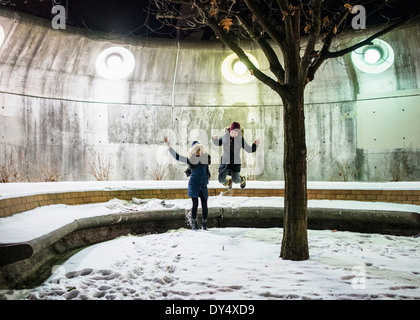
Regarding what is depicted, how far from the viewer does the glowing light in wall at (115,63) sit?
12.3 meters

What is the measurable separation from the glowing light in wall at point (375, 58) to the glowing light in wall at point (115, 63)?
282 inches

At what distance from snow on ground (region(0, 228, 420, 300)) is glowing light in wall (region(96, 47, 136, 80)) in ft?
25.2

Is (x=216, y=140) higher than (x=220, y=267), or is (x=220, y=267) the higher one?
(x=216, y=140)

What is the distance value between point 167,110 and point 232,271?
9.08 meters

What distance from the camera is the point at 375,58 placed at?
37.7ft

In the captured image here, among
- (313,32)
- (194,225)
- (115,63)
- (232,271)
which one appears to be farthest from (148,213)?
(115,63)

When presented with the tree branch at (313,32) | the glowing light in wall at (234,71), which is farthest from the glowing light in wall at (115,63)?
the tree branch at (313,32)

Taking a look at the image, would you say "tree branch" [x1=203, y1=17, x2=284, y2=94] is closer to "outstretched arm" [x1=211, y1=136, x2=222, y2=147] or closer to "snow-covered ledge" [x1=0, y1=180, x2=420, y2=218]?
"outstretched arm" [x1=211, y1=136, x2=222, y2=147]

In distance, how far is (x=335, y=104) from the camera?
39.1 ft

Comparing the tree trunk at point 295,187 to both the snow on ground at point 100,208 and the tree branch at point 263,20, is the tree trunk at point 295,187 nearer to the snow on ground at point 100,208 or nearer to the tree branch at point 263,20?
the tree branch at point 263,20

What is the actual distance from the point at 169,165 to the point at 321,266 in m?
8.65

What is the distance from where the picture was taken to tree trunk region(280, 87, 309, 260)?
15.5 feet

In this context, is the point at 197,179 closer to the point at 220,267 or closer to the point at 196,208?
the point at 196,208
